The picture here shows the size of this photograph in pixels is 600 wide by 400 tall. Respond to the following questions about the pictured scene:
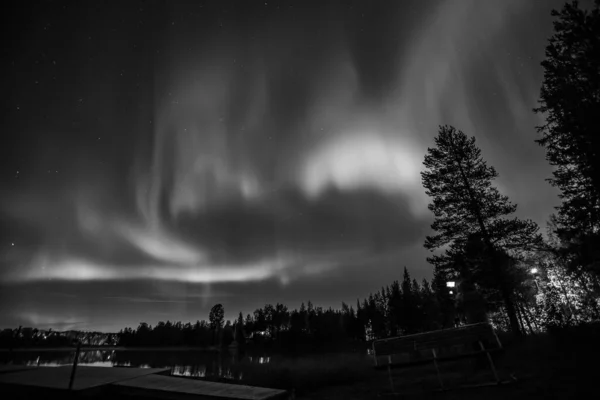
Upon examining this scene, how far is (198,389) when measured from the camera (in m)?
7.78

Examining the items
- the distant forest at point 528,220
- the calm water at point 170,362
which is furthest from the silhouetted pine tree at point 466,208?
the calm water at point 170,362

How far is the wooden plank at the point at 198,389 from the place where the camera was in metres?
7.14

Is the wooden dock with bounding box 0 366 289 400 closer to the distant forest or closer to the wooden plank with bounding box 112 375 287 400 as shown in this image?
the wooden plank with bounding box 112 375 287 400

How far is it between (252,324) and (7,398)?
135458mm

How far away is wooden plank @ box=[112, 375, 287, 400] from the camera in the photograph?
7.14 metres

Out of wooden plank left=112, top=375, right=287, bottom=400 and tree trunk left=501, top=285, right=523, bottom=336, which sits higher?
tree trunk left=501, top=285, right=523, bottom=336

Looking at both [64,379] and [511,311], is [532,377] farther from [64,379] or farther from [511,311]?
[64,379]

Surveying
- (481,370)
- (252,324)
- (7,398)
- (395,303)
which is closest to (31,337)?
(252,324)

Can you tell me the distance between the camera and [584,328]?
11.2 meters

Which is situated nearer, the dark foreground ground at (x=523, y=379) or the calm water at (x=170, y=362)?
the dark foreground ground at (x=523, y=379)

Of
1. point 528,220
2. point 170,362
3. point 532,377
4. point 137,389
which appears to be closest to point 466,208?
point 528,220

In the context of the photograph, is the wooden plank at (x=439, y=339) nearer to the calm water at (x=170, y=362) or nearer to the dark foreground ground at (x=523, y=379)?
the dark foreground ground at (x=523, y=379)

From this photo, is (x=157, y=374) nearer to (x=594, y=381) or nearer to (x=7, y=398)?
(x=7, y=398)

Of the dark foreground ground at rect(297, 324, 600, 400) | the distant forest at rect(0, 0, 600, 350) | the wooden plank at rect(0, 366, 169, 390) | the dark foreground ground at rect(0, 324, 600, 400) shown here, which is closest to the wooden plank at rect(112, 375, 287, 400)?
the wooden plank at rect(0, 366, 169, 390)
